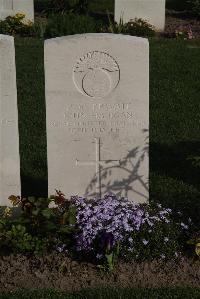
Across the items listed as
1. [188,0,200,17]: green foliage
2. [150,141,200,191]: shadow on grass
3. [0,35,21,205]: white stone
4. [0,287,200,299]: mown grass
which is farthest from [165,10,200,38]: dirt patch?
[0,287,200,299]: mown grass

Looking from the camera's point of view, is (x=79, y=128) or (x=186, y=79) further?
(x=186, y=79)

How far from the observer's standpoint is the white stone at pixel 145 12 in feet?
47.0

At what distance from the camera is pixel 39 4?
56.2 feet

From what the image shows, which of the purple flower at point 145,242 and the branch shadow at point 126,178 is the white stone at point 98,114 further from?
the purple flower at point 145,242

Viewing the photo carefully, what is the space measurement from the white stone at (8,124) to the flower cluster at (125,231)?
0.76 meters

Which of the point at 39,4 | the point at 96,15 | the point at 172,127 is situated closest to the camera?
the point at 172,127

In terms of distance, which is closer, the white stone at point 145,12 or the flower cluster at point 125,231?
the flower cluster at point 125,231

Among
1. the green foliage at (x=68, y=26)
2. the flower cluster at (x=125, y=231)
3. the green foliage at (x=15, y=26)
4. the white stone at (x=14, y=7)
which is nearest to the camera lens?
the flower cluster at (x=125, y=231)

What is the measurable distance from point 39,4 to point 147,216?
40.1ft

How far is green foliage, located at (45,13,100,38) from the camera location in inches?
522

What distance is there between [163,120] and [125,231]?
3.66 m

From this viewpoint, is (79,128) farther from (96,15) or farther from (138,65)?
(96,15)

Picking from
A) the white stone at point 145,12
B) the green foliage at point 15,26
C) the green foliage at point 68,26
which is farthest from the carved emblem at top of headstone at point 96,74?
the white stone at point 145,12

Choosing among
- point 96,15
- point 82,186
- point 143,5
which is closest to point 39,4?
point 96,15
